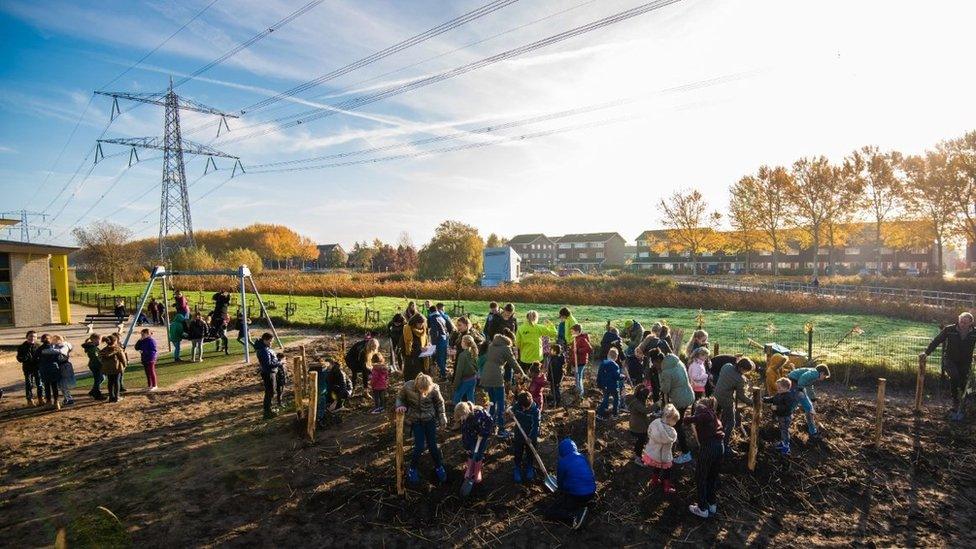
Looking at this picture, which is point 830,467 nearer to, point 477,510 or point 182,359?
point 477,510

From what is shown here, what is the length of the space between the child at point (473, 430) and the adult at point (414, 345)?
3.25 metres

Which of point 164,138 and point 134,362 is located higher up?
point 164,138

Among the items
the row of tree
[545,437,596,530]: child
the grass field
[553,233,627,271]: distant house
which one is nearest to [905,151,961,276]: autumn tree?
the row of tree

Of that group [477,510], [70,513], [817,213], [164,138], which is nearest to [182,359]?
[70,513]

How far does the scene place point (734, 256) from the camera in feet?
274

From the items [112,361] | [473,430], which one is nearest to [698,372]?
[473,430]

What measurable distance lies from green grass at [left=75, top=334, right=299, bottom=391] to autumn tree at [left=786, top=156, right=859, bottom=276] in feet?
165

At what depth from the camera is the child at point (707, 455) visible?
6852 millimetres

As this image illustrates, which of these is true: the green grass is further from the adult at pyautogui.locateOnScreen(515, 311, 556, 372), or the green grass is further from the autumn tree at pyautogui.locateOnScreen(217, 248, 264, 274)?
the autumn tree at pyautogui.locateOnScreen(217, 248, 264, 274)

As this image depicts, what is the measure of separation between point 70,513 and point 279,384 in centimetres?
456

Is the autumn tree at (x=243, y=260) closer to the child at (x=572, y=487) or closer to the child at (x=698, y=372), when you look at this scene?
the child at (x=698, y=372)

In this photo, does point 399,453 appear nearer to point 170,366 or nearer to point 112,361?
point 112,361

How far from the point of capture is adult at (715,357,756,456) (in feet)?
26.7

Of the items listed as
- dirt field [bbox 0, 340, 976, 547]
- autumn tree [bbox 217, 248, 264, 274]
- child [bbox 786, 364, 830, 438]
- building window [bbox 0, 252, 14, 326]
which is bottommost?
dirt field [bbox 0, 340, 976, 547]
